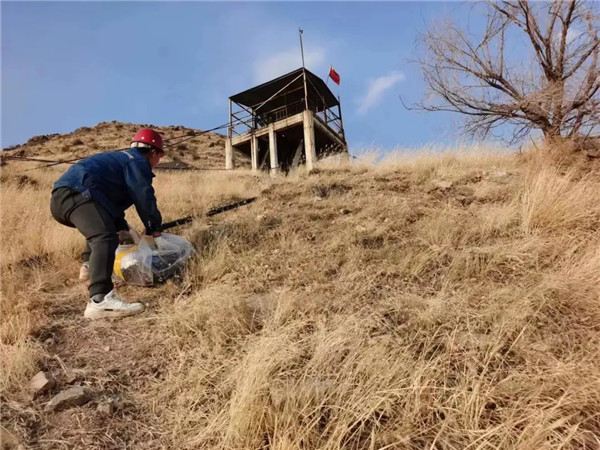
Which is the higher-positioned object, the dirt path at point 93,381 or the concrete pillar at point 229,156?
the concrete pillar at point 229,156

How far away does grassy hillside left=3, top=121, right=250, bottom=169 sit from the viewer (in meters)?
22.3

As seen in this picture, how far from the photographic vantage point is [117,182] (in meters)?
3.78

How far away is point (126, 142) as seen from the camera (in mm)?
24375

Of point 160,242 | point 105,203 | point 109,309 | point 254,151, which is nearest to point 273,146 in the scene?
point 254,151

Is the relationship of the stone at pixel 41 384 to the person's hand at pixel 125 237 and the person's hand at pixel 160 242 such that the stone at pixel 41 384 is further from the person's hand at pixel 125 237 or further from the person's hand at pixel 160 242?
the person's hand at pixel 125 237

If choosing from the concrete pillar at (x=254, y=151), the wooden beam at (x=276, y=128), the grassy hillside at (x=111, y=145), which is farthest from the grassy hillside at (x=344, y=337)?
the grassy hillside at (x=111, y=145)

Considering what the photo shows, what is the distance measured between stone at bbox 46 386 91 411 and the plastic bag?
5.23 ft

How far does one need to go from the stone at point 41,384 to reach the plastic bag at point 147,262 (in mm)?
1463

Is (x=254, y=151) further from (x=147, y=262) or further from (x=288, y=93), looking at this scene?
(x=147, y=262)

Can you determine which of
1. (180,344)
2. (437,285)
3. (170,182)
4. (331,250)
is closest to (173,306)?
(180,344)

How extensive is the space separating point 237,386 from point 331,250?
2204mm

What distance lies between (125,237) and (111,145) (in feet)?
72.5

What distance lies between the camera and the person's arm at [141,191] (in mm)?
3721

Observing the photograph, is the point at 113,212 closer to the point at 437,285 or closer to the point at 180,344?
the point at 180,344
